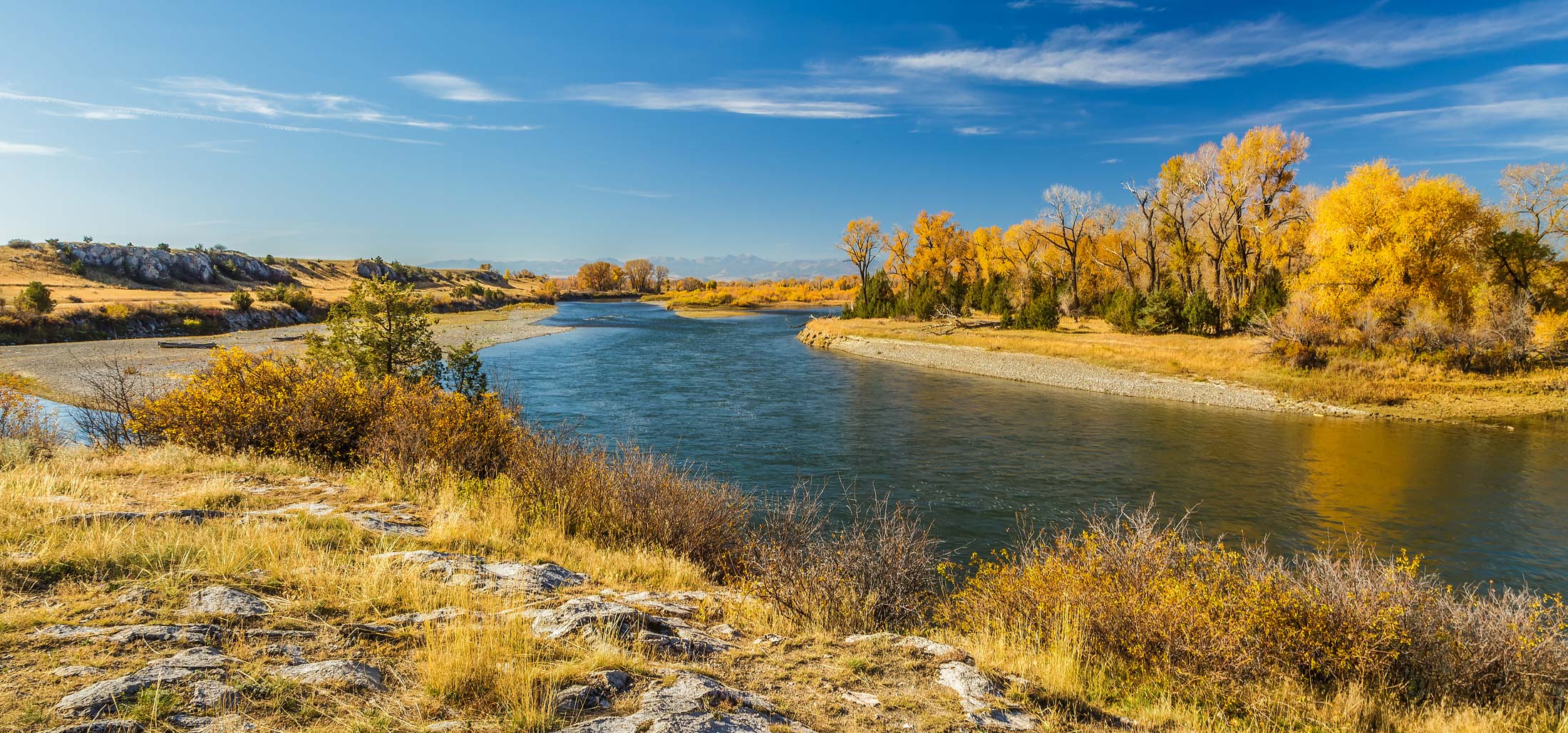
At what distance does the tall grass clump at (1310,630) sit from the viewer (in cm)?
532

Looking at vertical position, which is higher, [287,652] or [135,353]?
[287,652]

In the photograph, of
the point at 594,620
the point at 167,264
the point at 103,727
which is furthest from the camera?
the point at 167,264

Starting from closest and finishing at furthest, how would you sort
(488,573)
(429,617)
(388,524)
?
(429,617)
(488,573)
(388,524)

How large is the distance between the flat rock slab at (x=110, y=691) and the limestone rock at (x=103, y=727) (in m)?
0.15

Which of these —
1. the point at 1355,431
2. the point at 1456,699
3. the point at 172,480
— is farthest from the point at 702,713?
the point at 1355,431

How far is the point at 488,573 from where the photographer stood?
20.7 feet

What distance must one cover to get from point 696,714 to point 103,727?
9.24 ft

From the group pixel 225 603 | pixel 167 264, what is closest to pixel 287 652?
pixel 225 603

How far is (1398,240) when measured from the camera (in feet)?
96.0

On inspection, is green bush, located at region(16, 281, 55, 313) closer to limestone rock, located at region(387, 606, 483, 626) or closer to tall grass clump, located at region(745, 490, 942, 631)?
limestone rock, located at region(387, 606, 483, 626)

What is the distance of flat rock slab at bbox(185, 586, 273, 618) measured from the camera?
4.55 meters

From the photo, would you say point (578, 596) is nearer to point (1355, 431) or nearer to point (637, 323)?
point (1355, 431)

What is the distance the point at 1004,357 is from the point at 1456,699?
109 ft

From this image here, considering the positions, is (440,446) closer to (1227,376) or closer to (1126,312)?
(1227,376)
